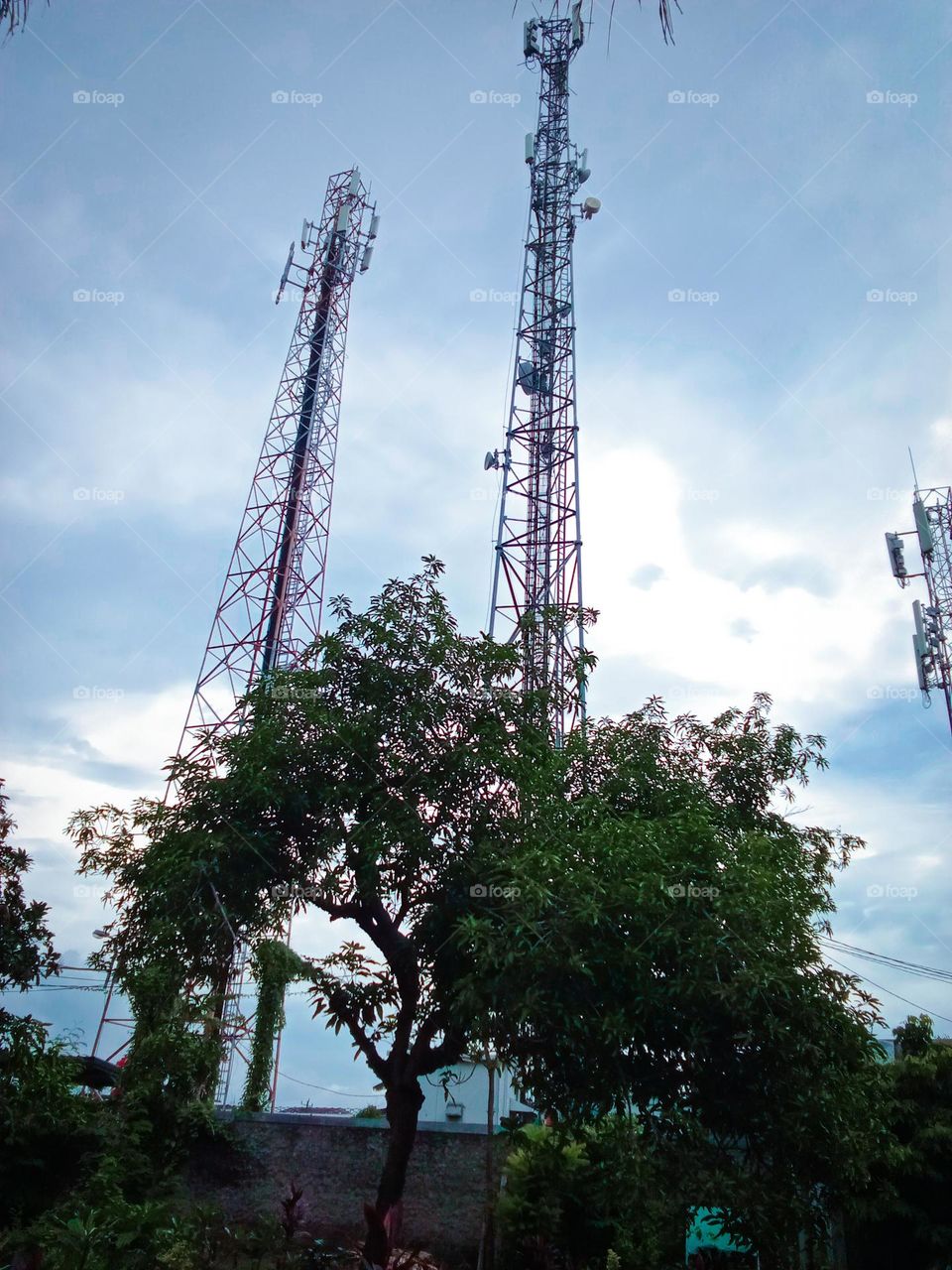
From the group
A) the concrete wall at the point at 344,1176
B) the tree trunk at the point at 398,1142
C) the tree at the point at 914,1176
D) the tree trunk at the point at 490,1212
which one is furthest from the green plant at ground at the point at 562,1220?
the tree at the point at 914,1176

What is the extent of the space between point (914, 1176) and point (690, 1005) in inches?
290

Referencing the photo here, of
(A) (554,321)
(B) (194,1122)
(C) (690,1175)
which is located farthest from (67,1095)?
→ (A) (554,321)

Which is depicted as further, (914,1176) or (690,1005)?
(914,1176)

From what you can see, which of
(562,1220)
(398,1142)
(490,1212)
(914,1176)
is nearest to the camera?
(398,1142)

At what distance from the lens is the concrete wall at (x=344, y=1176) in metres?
13.4

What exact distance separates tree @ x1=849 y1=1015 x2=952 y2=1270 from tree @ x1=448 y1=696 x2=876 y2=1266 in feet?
12.4

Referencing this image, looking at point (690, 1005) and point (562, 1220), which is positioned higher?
point (690, 1005)

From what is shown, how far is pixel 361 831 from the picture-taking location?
1053 centimetres

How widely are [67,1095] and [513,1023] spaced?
872 centimetres

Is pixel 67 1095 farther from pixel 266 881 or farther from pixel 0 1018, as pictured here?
pixel 266 881

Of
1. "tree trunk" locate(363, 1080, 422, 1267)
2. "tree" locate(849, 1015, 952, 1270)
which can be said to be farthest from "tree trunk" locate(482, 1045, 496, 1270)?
"tree" locate(849, 1015, 952, 1270)

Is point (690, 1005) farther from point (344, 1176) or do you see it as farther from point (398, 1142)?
point (344, 1176)

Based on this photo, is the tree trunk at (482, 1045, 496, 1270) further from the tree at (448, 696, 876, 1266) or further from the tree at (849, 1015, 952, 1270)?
the tree at (849, 1015, 952, 1270)

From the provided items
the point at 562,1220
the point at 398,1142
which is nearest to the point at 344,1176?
the point at 562,1220
